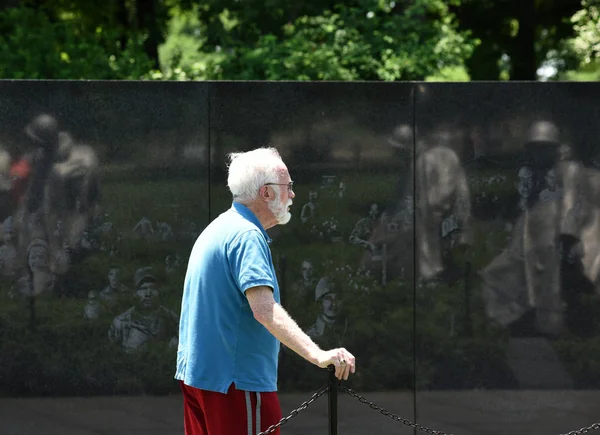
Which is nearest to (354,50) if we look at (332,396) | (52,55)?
(52,55)

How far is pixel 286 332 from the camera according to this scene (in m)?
4.03

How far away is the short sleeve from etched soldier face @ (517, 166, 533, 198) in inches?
132

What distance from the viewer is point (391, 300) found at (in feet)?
23.0

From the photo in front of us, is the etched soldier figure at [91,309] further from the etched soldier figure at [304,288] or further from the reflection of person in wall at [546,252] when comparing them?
the reflection of person in wall at [546,252]

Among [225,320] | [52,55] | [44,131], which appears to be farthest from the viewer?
[52,55]

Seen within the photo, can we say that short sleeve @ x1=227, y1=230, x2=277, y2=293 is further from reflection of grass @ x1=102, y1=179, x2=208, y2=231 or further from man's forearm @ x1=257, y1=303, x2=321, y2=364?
reflection of grass @ x1=102, y1=179, x2=208, y2=231

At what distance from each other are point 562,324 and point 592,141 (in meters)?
1.27

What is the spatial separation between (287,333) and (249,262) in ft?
1.04

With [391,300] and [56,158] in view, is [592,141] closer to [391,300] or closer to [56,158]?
[391,300]

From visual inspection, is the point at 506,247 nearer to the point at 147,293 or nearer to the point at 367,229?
the point at 367,229

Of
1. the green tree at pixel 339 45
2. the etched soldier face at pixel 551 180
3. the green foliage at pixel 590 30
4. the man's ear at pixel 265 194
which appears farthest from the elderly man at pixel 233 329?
the green foliage at pixel 590 30

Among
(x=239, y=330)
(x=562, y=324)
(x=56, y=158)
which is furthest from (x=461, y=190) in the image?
(x=239, y=330)

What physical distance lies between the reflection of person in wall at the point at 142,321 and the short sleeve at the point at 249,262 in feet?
9.58

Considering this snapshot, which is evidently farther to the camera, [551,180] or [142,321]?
[551,180]
